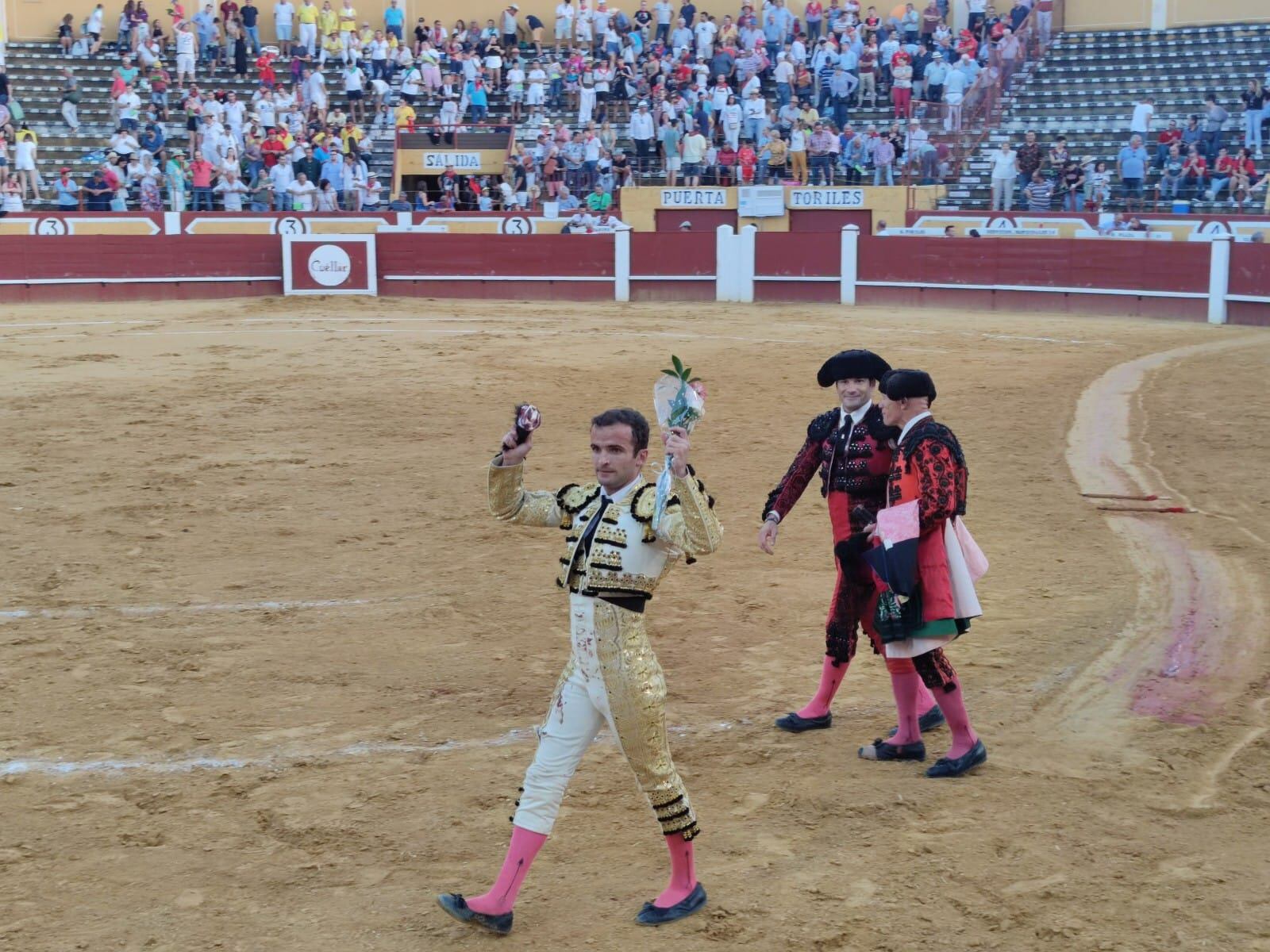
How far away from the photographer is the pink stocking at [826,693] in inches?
205

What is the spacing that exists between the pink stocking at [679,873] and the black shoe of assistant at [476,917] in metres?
0.39

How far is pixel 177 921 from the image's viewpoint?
12.7 ft

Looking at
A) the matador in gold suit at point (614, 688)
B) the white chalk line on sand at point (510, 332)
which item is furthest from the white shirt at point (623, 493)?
the white chalk line on sand at point (510, 332)

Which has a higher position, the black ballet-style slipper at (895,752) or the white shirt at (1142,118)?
the white shirt at (1142,118)

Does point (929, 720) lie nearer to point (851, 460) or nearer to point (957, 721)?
point (957, 721)

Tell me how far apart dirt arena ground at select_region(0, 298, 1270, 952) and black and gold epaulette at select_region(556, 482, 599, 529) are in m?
1.03

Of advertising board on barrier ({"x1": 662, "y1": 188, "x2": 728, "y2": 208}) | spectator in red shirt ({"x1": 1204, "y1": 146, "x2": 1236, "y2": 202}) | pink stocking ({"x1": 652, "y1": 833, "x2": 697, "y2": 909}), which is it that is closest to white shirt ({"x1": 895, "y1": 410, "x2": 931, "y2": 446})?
pink stocking ({"x1": 652, "y1": 833, "x2": 697, "y2": 909})

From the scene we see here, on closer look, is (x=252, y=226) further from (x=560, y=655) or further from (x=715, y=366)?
(x=560, y=655)

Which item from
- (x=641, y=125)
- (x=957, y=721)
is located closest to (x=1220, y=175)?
(x=641, y=125)

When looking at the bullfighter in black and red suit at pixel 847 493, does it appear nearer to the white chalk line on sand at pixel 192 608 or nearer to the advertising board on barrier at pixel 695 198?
the white chalk line on sand at pixel 192 608

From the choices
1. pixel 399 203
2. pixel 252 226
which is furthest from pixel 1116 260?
pixel 252 226

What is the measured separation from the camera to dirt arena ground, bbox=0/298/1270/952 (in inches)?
155

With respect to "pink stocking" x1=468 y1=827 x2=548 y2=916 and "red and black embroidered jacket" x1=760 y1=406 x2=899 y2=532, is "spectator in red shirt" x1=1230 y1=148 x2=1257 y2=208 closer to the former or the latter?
"red and black embroidered jacket" x1=760 y1=406 x2=899 y2=532

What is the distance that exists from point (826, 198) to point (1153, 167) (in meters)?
5.31
